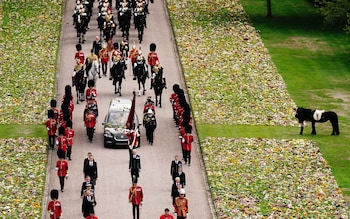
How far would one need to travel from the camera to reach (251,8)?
104m

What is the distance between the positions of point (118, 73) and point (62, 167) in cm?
1661

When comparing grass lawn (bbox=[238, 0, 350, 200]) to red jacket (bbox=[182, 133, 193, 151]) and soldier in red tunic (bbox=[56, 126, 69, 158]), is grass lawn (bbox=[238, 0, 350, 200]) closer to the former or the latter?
red jacket (bbox=[182, 133, 193, 151])

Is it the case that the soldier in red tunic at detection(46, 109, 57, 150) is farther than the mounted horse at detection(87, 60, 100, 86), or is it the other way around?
the mounted horse at detection(87, 60, 100, 86)

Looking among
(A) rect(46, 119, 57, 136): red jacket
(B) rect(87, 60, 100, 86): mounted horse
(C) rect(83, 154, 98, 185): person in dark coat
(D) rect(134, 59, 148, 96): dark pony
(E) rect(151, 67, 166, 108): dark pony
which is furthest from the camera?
(B) rect(87, 60, 100, 86): mounted horse

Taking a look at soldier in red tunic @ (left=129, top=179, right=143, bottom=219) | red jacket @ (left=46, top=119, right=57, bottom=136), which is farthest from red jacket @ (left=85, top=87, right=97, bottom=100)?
soldier in red tunic @ (left=129, top=179, right=143, bottom=219)

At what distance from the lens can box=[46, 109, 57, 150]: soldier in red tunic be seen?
69.6 metres

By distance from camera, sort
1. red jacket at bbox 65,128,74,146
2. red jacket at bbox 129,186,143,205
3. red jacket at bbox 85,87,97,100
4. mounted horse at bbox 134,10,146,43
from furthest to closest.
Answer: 1. mounted horse at bbox 134,10,146,43
2. red jacket at bbox 85,87,97,100
3. red jacket at bbox 65,128,74,146
4. red jacket at bbox 129,186,143,205

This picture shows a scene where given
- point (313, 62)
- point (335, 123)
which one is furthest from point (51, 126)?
point (313, 62)

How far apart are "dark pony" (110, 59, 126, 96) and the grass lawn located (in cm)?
856

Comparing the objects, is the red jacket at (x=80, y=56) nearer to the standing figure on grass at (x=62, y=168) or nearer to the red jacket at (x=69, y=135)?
the red jacket at (x=69, y=135)

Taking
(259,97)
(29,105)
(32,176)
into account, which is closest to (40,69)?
(29,105)

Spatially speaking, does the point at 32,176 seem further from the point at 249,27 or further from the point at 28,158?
the point at 249,27

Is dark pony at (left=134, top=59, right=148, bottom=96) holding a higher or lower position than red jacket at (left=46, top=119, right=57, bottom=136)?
lower

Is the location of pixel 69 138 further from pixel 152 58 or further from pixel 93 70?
pixel 152 58
